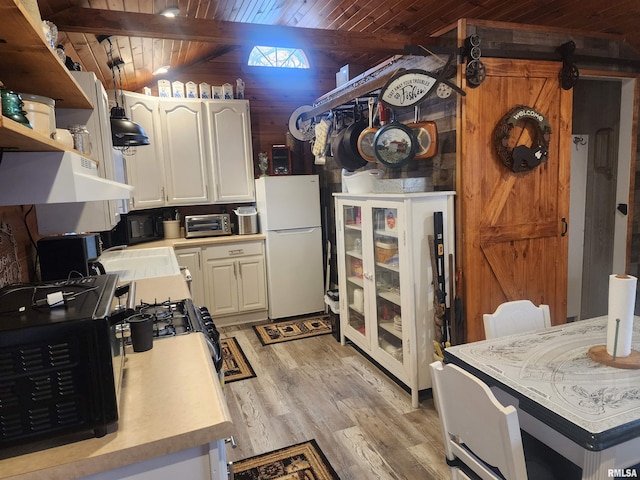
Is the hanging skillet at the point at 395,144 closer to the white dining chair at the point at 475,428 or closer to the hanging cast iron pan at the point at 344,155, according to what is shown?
the hanging cast iron pan at the point at 344,155

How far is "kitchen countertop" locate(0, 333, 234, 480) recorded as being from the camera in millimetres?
983

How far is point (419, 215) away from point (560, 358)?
1273 mm

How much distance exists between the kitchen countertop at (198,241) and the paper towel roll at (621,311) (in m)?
3.45

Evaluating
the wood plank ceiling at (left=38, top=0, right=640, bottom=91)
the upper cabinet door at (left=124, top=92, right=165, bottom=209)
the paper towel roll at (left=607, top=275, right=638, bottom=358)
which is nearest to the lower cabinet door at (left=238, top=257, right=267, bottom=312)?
the upper cabinet door at (left=124, top=92, right=165, bottom=209)

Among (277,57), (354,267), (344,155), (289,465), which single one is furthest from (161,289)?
(277,57)

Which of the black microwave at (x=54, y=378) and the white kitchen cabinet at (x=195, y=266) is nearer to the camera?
the black microwave at (x=54, y=378)

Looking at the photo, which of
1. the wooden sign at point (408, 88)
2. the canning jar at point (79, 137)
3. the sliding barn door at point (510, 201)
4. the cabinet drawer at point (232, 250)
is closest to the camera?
the canning jar at point (79, 137)

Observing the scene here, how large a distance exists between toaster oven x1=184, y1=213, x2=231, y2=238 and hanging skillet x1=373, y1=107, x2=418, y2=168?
2.22 m

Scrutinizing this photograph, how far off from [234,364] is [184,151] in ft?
7.39

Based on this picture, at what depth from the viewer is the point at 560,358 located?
5.64ft

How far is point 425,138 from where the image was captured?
2945mm

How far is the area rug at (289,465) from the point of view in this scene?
2.26 meters

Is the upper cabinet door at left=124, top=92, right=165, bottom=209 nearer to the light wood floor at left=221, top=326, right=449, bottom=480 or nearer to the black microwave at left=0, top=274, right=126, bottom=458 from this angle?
the light wood floor at left=221, top=326, right=449, bottom=480

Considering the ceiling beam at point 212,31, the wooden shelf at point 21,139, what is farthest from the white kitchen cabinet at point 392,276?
the wooden shelf at point 21,139
